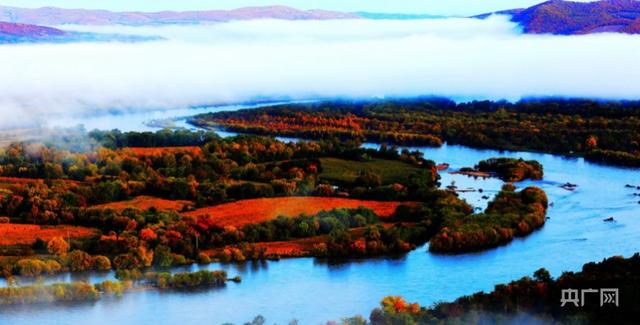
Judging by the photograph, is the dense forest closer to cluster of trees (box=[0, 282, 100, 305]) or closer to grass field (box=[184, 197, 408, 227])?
grass field (box=[184, 197, 408, 227])

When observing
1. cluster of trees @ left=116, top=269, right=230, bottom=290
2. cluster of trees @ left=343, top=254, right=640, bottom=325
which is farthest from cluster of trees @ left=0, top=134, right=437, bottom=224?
cluster of trees @ left=343, top=254, right=640, bottom=325

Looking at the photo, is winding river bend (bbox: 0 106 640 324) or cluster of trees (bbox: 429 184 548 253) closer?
winding river bend (bbox: 0 106 640 324)

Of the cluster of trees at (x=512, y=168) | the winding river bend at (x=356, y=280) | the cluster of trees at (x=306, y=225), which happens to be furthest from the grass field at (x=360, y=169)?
the cluster of trees at (x=306, y=225)

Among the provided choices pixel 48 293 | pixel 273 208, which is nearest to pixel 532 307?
pixel 48 293

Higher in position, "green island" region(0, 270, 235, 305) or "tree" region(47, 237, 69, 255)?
"tree" region(47, 237, 69, 255)

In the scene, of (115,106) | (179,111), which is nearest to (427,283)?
(115,106)
